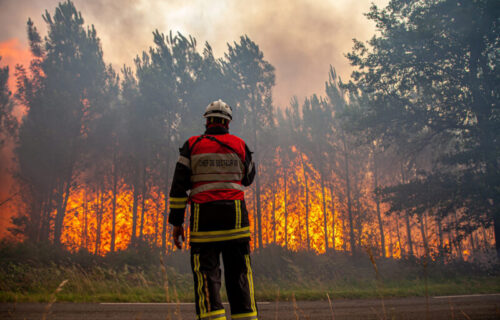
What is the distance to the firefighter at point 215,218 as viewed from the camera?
2.68 meters

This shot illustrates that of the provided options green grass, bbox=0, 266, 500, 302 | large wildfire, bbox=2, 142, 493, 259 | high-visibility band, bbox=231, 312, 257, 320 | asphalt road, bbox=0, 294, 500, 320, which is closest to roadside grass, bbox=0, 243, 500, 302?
green grass, bbox=0, 266, 500, 302

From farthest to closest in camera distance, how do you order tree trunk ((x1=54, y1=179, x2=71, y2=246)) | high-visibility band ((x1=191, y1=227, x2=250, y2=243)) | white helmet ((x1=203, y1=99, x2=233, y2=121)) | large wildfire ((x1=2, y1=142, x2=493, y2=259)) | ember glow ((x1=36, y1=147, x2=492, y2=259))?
ember glow ((x1=36, y1=147, x2=492, y2=259)) < large wildfire ((x1=2, y1=142, x2=493, y2=259)) < tree trunk ((x1=54, y1=179, x2=71, y2=246)) < white helmet ((x1=203, y1=99, x2=233, y2=121)) < high-visibility band ((x1=191, y1=227, x2=250, y2=243))

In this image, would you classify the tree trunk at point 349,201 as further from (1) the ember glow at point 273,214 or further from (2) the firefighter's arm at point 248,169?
(2) the firefighter's arm at point 248,169

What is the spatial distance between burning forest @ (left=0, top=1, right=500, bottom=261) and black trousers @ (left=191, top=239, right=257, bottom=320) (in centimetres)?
1459

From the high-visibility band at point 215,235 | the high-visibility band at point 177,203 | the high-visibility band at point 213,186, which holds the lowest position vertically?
the high-visibility band at point 215,235

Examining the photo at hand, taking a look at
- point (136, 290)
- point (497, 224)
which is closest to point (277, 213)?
point (497, 224)

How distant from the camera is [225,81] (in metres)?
24.0

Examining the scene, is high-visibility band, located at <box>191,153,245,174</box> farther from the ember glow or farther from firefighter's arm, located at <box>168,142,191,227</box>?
the ember glow

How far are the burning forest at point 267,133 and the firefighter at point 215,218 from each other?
1452cm

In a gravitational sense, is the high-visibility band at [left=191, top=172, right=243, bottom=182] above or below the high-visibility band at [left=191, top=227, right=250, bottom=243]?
above

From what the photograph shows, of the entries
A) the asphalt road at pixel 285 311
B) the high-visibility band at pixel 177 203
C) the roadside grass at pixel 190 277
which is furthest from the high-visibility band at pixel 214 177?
the roadside grass at pixel 190 277

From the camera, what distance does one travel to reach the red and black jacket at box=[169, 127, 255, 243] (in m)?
2.84

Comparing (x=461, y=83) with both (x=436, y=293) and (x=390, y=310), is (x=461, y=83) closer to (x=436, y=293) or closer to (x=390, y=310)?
(x=436, y=293)

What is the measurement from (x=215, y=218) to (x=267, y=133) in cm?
2036
